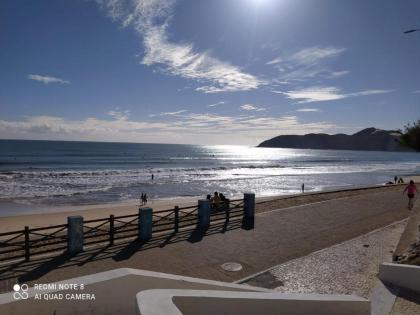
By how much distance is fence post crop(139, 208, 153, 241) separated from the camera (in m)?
11.8

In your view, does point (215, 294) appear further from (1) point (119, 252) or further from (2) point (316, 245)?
(2) point (316, 245)

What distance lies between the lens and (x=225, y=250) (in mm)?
10961

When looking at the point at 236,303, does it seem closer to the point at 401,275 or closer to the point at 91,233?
the point at 401,275

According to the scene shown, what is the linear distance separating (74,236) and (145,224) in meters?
2.39

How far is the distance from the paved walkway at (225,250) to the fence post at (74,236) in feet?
1.02

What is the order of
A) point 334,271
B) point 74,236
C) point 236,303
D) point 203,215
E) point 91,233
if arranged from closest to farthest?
1. point 236,303
2. point 334,271
3. point 74,236
4. point 91,233
5. point 203,215

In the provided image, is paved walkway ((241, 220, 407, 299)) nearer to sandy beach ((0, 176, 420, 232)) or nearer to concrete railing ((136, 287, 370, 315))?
concrete railing ((136, 287, 370, 315))

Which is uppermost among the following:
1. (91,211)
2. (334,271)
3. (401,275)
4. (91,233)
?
(401,275)

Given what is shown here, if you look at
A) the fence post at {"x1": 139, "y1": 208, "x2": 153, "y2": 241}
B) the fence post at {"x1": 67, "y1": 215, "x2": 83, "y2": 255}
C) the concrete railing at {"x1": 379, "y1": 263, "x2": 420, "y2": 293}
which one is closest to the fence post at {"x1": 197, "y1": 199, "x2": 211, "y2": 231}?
the fence post at {"x1": 139, "y1": 208, "x2": 153, "y2": 241}

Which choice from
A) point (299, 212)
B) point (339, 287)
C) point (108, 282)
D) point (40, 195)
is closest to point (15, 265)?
point (108, 282)

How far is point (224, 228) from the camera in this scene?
545 inches

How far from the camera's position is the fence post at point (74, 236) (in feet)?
33.4

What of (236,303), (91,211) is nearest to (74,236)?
(236,303)

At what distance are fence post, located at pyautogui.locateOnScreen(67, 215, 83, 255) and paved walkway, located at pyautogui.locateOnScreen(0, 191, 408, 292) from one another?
0.31 metres
